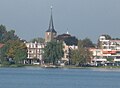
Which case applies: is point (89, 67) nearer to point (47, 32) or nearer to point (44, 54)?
point (44, 54)

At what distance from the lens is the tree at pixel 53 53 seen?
134375 millimetres

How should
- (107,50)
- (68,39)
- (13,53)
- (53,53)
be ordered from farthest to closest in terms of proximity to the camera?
(68,39), (107,50), (13,53), (53,53)

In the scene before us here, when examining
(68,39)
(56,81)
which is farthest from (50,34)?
(56,81)

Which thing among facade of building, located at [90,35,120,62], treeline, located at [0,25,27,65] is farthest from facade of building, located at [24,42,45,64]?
facade of building, located at [90,35,120,62]

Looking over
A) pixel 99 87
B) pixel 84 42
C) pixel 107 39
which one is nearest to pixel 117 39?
pixel 107 39

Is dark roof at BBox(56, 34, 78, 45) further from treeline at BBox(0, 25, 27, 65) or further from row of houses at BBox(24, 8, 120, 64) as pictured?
treeline at BBox(0, 25, 27, 65)

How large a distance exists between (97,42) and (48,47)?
39.8 meters

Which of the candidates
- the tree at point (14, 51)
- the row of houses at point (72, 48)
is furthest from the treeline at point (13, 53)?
the row of houses at point (72, 48)

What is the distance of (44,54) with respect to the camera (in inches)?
5443

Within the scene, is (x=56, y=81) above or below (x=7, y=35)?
below

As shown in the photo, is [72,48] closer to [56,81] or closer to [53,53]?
[53,53]

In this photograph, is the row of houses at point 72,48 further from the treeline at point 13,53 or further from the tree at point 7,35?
the tree at point 7,35

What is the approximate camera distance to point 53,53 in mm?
134125

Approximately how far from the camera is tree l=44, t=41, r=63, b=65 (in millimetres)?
134375
